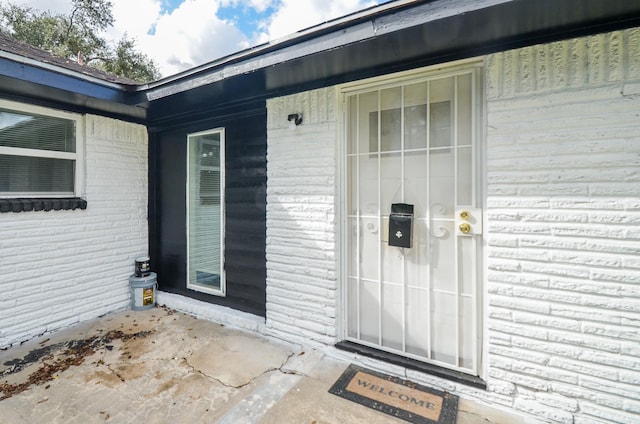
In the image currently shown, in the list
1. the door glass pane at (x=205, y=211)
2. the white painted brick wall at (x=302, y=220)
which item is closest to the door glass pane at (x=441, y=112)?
the white painted brick wall at (x=302, y=220)

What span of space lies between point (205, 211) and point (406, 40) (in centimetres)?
311

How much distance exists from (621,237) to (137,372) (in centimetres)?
389

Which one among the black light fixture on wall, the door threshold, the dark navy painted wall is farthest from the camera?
the dark navy painted wall

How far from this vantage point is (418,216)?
260 centimetres

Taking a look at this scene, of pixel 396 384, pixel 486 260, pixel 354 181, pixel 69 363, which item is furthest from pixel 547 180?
pixel 69 363

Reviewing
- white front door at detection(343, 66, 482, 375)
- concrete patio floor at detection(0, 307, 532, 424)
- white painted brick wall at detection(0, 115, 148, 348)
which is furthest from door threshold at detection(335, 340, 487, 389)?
white painted brick wall at detection(0, 115, 148, 348)

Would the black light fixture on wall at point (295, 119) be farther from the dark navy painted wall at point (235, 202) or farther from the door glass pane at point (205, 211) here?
the door glass pane at point (205, 211)

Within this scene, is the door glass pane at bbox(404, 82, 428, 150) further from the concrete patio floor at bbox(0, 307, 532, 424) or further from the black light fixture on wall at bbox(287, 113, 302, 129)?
the concrete patio floor at bbox(0, 307, 532, 424)

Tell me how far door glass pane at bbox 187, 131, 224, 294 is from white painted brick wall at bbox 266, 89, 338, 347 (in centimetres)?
91

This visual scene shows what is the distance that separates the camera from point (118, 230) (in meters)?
4.12


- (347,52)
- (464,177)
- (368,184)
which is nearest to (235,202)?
(368,184)

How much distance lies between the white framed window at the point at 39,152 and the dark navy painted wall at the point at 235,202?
1.01 meters

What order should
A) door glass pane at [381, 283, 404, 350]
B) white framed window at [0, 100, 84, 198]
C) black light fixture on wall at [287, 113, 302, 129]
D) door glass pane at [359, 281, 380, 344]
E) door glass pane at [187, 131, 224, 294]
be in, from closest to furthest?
door glass pane at [381, 283, 404, 350] < door glass pane at [359, 281, 380, 344] < black light fixture on wall at [287, 113, 302, 129] < white framed window at [0, 100, 84, 198] < door glass pane at [187, 131, 224, 294]

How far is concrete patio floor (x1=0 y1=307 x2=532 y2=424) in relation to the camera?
2.12 m
